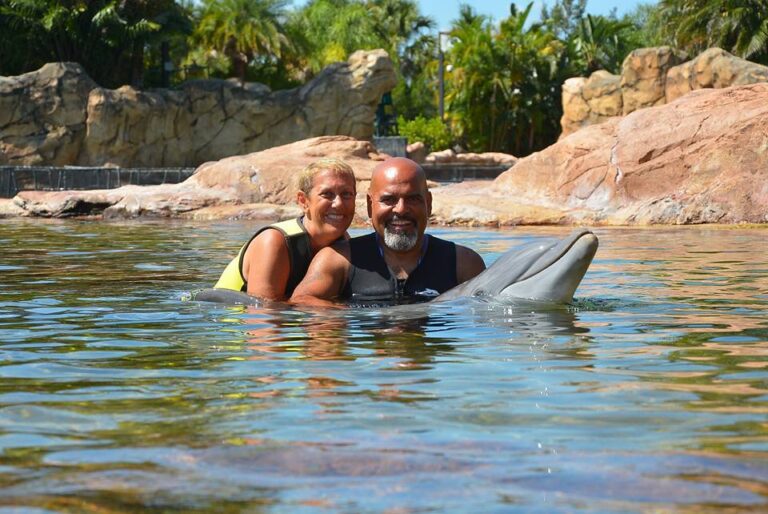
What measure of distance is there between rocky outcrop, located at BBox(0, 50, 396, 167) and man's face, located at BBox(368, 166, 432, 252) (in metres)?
26.8

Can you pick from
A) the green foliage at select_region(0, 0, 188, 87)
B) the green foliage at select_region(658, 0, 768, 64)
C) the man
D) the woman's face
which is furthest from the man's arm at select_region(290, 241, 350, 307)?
the green foliage at select_region(658, 0, 768, 64)

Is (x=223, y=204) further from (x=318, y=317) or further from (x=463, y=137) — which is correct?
(x=463, y=137)

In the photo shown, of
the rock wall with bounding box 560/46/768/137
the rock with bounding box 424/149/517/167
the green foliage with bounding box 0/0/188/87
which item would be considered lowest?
the rock with bounding box 424/149/517/167

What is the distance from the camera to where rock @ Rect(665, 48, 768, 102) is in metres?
27.9

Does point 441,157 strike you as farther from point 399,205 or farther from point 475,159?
point 399,205

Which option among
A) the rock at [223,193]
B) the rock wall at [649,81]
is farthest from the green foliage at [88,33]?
the rock at [223,193]

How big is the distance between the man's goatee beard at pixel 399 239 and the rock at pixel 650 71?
26.8 meters

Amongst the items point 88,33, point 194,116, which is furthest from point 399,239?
point 88,33

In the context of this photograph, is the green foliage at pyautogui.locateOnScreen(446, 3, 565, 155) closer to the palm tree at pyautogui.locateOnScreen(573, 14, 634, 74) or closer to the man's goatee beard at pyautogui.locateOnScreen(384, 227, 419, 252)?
the palm tree at pyautogui.locateOnScreen(573, 14, 634, 74)

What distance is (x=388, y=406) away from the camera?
3.57m

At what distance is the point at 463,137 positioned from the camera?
46.9m

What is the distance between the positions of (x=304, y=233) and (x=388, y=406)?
298 cm

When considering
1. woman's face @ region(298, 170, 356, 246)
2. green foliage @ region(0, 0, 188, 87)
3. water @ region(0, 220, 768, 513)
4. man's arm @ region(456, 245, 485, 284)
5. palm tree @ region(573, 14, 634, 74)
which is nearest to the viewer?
water @ region(0, 220, 768, 513)

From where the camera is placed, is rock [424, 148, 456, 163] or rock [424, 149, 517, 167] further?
rock [424, 148, 456, 163]
